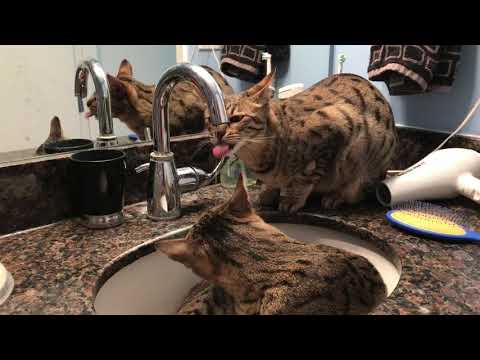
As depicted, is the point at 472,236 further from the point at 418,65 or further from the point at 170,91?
the point at 170,91

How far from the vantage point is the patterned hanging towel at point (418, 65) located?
1.04 metres

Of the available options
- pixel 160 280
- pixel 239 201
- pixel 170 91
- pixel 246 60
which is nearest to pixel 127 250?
pixel 160 280

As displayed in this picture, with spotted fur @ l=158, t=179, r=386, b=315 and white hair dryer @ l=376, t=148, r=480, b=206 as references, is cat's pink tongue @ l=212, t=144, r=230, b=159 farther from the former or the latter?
white hair dryer @ l=376, t=148, r=480, b=206

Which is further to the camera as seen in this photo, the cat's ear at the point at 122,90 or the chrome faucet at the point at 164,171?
the cat's ear at the point at 122,90

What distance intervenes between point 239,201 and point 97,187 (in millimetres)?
288

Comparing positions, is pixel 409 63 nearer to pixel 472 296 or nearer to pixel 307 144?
pixel 307 144

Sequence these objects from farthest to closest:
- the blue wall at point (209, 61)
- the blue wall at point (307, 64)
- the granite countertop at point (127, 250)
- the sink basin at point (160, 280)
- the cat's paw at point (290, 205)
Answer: the blue wall at point (307, 64) → the blue wall at point (209, 61) → the cat's paw at point (290, 205) → the sink basin at point (160, 280) → the granite countertop at point (127, 250)

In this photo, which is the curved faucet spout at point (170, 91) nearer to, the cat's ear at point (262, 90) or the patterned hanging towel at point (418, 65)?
the cat's ear at point (262, 90)

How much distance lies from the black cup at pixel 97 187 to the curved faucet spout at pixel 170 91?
3.8 inches

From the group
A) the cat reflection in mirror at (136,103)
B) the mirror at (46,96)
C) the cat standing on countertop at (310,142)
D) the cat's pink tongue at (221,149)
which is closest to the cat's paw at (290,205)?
the cat standing on countertop at (310,142)

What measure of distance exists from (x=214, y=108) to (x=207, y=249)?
0.84ft

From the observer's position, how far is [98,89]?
36.0 inches

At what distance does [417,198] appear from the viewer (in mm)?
1006
